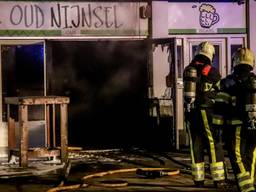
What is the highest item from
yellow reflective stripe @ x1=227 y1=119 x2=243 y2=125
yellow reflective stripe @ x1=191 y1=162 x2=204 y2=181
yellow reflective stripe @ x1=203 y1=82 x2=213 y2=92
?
yellow reflective stripe @ x1=203 y1=82 x2=213 y2=92

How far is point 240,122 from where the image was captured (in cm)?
754

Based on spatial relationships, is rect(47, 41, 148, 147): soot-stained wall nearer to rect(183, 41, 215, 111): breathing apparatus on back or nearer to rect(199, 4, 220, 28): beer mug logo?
rect(199, 4, 220, 28): beer mug logo

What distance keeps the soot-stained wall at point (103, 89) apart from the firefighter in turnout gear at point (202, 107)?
17.3ft

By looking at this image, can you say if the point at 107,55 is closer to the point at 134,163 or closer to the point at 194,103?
the point at 134,163

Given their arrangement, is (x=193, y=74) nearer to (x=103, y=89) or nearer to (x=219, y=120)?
(x=219, y=120)

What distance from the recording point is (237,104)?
7559 millimetres

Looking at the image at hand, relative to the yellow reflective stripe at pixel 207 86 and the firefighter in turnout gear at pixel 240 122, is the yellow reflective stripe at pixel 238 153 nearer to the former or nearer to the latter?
the firefighter in turnout gear at pixel 240 122

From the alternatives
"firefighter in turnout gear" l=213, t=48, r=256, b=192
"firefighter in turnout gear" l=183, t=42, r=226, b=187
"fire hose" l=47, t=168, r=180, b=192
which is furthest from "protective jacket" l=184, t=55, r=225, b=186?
"firefighter in turnout gear" l=213, t=48, r=256, b=192

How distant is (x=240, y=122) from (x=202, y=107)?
146cm

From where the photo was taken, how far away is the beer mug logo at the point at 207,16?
566 inches

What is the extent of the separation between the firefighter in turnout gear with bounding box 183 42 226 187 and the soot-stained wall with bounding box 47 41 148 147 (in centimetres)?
529

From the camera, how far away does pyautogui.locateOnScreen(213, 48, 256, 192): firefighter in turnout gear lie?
7457mm

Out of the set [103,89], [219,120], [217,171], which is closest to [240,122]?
[219,120]

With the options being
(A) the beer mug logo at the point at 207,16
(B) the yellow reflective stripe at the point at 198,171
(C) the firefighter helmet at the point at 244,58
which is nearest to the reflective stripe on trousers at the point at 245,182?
(C) the firefighter helmet at the point at 244,58
